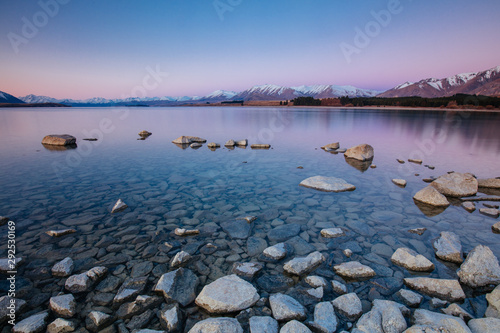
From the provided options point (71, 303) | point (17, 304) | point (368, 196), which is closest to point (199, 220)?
point (71, 303)

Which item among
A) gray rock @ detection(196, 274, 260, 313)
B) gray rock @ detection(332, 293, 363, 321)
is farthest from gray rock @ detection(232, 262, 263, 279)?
gray rock @ detection(332, 293, 363, 321)

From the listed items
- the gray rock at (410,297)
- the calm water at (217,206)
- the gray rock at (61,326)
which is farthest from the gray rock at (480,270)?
the gray rock at (61,326)

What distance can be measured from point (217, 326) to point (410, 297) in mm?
3903

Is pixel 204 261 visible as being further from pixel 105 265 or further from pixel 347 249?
pixel 347 249

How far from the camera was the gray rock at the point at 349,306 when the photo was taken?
4203 millimetres

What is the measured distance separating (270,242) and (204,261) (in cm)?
199

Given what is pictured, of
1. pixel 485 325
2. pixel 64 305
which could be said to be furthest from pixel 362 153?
pixel 64 305

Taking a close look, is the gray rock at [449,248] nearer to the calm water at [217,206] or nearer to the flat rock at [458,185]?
the calm water at [217,206]

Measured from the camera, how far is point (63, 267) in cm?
527

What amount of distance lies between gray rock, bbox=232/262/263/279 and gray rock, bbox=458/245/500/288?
4620 millimetres

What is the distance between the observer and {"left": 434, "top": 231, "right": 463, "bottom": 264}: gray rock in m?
5.78

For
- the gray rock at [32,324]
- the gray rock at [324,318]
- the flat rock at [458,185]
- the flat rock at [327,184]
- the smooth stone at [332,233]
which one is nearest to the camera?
the gray rock at [32,324]

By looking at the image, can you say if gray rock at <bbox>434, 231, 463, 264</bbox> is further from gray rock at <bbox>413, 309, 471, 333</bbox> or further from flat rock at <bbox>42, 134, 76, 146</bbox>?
flat rock at <bbox>42, 134, 76, 146</bbox>

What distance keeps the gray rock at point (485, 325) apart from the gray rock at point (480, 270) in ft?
4.92
